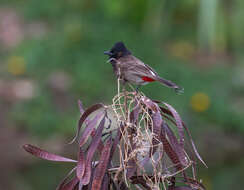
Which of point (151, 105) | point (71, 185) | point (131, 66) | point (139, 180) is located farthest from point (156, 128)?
point (131, 66)

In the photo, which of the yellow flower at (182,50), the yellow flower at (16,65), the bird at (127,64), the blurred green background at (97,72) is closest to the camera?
the bird at (127,64)

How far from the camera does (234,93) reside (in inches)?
359

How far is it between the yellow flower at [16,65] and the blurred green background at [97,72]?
17mm

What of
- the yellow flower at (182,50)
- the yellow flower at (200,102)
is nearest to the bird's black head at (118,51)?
the yellow flower at (200,102)

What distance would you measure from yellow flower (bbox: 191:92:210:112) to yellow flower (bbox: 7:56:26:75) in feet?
9.15

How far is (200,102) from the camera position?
855cm

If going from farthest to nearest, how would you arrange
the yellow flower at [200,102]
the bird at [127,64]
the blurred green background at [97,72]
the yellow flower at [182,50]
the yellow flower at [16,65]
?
the yellow flower at [182,50], the yellow flower at [16,65], the yellow flower at [200,102], the blurred green background at [97,72], the bird at [127,64]

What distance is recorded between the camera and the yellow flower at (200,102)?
27.6 feet

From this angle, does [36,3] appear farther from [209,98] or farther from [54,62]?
[209,98]

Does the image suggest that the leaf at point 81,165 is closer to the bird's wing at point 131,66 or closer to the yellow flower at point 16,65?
the bird's wing at point 131,66

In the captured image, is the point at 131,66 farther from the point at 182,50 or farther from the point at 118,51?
the point at 182,50

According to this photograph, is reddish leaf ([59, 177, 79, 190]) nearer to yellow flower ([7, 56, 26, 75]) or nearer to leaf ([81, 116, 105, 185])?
leaf ([81, 116, 105, 185])

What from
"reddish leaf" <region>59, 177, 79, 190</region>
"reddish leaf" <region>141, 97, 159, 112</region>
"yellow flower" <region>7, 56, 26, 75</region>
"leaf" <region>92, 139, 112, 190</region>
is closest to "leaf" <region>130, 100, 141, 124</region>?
"reddish leaf" <region>141, 97, 159, 112</region>

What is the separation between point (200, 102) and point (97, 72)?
5.59ft
